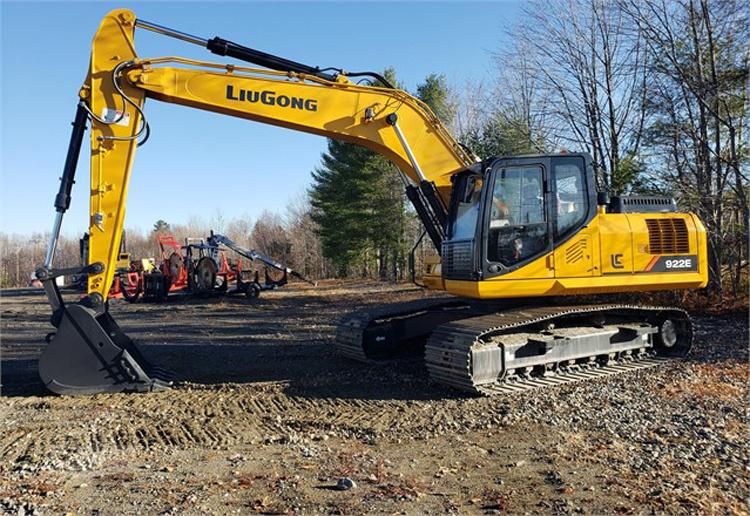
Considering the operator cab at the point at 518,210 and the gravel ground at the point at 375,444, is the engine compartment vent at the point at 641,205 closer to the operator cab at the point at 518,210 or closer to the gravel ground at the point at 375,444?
the operator cab at the point at 518,210

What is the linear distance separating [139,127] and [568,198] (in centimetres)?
554

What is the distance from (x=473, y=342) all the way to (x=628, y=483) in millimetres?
2492

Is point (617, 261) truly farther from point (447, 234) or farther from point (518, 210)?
point (447, 234)

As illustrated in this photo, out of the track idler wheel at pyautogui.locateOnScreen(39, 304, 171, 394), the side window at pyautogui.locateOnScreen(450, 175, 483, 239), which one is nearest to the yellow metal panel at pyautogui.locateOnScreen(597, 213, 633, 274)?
the side window at pyautogui.locateOnScreen(450, 175, 483, 239)

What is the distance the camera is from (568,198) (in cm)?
745

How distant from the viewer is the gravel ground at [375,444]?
3969 millimetres

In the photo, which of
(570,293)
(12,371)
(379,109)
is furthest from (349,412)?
(12,371)

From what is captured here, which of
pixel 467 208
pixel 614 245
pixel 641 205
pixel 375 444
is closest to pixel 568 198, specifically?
pixel 614 245

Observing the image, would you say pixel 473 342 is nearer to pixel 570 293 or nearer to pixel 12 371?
pixel 570 293

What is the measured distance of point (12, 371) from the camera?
8.49 metres

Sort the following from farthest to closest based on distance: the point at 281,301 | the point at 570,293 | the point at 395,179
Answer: the point at 395,179 < the point at 281,301 < the point at 570,293

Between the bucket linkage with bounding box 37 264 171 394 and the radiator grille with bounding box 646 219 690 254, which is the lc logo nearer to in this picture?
the radiator grille with bounding box 646 219 690 254

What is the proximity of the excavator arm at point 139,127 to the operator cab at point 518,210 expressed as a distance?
79cm

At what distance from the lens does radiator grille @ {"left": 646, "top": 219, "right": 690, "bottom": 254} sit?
25.7 ft
